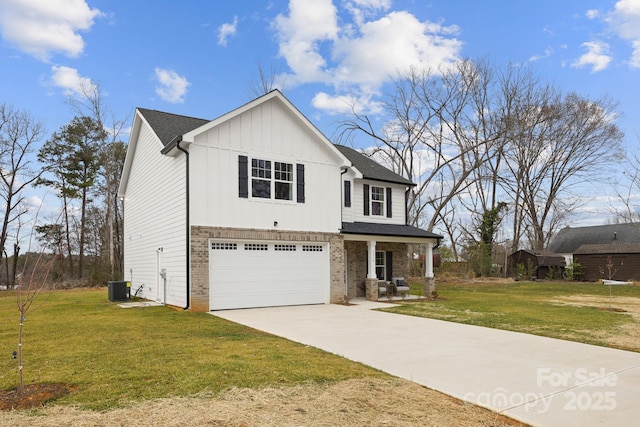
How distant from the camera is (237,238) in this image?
46.6ft

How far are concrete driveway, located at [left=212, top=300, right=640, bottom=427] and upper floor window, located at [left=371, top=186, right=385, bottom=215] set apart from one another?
847 cm

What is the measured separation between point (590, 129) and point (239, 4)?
3284cm

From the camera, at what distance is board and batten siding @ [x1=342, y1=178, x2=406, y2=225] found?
18303 mm

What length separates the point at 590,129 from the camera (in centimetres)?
3772

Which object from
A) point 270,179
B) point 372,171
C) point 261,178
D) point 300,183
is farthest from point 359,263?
point 261,178

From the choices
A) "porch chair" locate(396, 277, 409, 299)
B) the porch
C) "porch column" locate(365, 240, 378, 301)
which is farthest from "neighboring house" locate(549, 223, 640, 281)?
"porch column" locate(365, 240, 378, 301)

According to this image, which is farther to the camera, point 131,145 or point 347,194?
point 131,145

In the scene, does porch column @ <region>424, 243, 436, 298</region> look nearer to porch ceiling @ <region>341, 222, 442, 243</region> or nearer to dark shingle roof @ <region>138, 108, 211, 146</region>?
porch ceiling @ <region>341, 222, 442, 243</region>

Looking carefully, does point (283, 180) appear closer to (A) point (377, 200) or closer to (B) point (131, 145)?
(A) point (377, 200)

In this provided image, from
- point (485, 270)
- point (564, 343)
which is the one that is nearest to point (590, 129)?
point (485, 270)

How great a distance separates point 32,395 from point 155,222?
40.8ft

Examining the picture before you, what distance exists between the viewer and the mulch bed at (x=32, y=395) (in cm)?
470

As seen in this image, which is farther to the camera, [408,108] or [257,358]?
[408,108]

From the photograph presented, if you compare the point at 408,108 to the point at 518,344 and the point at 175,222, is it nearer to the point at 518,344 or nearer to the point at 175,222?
the point at 175,222
